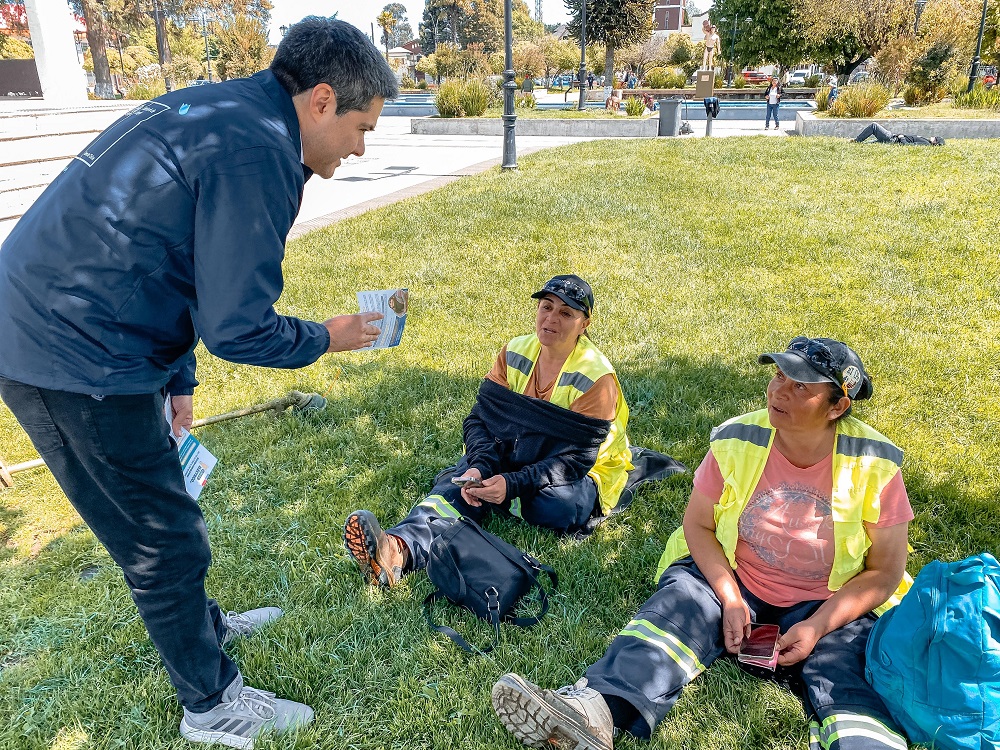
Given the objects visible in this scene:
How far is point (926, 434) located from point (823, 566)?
95.1 inches

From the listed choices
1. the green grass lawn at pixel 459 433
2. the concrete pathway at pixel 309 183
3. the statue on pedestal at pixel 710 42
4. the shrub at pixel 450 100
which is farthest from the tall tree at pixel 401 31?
the green grass lawn at pixel 459 433

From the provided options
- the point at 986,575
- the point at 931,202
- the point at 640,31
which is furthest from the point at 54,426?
the point at 640,31

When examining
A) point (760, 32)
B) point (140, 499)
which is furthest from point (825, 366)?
point (760, 32)

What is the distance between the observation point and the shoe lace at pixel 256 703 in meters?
2.42

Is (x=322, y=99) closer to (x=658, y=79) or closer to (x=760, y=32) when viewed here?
(x=658, y=79)

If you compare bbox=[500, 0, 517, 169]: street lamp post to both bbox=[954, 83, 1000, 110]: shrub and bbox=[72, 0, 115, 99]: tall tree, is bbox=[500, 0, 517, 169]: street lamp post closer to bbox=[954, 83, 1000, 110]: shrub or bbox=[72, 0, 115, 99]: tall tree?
bbox=[954, 83, 1000, 110]: shrub

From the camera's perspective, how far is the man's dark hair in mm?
1923

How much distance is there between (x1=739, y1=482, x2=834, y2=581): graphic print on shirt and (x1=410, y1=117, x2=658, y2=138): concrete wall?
825 inches

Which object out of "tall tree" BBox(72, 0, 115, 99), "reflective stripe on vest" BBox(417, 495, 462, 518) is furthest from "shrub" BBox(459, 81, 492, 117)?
"tall tree" BBox(72, 0, 115, 99)

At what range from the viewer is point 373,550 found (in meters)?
3.07

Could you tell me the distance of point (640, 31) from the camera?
41531 mm

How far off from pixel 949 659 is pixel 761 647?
589mm

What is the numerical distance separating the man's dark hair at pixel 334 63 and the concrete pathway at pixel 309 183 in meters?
7.75

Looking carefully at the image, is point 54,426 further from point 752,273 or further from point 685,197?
point 685,197
